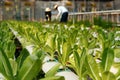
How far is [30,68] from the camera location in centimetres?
107

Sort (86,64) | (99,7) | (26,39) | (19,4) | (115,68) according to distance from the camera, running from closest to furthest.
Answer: (86,64)
(115,68)
(26,39)
(19,4)
(99,7)

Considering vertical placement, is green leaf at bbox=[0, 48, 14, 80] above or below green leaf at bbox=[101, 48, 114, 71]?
above

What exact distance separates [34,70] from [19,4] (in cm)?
1704

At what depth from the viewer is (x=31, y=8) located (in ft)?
60.5

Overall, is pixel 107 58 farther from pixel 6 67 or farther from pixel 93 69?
pixel 6 67

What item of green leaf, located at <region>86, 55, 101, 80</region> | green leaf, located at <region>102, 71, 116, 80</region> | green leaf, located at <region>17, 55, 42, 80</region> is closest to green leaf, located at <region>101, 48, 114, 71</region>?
green leaf, located at <region>86, 55, 101, 80</region>

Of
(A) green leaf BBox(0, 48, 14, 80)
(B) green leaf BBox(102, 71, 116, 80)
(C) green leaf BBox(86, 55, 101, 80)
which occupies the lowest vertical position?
(C) green leaf BBox(86, 55, 101, 80)

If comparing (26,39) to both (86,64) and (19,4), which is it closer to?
(86,64)

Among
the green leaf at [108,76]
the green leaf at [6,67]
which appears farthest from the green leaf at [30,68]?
the green leaf at [108,76]

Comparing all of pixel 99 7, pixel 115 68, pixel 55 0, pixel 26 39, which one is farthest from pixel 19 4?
pixel 115 68

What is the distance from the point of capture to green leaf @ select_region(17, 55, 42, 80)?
104cm

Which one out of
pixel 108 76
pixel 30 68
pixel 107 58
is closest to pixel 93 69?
pixel 107 58

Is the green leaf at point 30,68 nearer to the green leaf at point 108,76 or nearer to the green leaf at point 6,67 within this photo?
the green leaf at point 6,67

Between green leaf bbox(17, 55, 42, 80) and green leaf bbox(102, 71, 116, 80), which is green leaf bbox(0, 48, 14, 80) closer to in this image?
green leaf bbox(17, 55, 42, 80)
